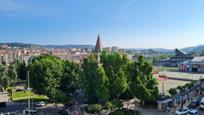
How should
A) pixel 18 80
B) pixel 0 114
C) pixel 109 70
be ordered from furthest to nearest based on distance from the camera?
pixel 18 80 → pixel 109 70 → pixel 0 114

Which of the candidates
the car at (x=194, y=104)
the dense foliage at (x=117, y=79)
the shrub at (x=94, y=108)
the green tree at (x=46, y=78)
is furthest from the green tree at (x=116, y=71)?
the car at (x=194, y=104)

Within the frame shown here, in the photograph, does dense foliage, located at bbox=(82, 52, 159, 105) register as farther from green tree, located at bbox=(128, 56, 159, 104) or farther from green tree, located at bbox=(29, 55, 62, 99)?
green tree, located at bbox=(29, 55, 62, 99)

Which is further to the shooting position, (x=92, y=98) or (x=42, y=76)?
(x=42, y=76)

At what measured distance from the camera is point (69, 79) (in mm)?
52094

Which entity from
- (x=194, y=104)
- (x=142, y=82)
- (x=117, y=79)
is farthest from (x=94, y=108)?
(x=194, y=104)

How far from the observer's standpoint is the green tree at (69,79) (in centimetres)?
5142

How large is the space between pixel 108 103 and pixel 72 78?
16.7 meters

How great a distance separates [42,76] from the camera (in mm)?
47125

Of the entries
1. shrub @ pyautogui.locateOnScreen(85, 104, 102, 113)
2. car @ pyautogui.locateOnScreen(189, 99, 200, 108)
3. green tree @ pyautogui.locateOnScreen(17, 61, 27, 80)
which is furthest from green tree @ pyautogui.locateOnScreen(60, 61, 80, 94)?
green tree @ pyautogui.locateOnScreen(17, 61, 27, 80)

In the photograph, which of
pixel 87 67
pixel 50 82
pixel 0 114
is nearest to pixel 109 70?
pixel 87 67

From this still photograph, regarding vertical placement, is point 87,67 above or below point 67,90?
above

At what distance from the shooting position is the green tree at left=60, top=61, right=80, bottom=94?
51.4 meters

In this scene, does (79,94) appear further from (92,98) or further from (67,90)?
(92,98)

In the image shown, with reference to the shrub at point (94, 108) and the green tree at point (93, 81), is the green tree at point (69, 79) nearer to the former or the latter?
the green tree at point (93, 81)
